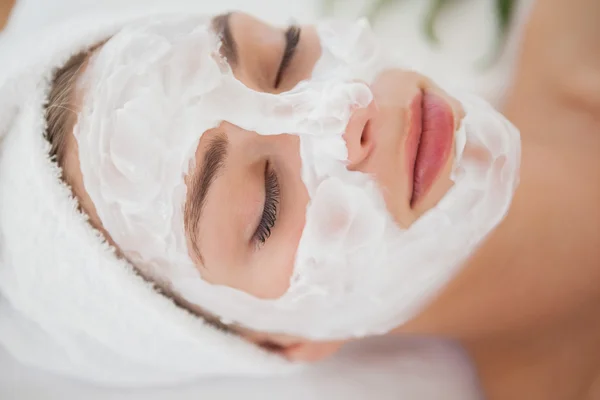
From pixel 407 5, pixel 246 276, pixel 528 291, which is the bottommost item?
pixel 528 291

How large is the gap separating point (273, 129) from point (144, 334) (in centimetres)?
32

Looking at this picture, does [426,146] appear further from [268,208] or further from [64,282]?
[64,282]

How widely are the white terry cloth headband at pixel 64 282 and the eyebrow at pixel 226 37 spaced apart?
0.54ft

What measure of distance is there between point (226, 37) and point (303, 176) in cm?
20

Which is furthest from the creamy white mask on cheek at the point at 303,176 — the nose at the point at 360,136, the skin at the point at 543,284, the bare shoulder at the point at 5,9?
the bare shoulder at the point at 5,9

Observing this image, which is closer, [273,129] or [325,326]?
[273,129]

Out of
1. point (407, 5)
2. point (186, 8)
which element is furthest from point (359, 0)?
point (186, 8)

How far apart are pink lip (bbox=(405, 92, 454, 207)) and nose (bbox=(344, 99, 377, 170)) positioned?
0.05 meters

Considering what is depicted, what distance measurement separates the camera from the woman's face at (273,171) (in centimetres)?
61

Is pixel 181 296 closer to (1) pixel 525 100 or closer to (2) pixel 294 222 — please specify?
(2) pixel 294 222

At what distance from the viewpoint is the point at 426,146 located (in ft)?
2.20

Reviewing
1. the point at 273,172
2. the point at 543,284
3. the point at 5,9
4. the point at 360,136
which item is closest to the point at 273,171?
the point at 273,172

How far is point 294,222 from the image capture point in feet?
2.10

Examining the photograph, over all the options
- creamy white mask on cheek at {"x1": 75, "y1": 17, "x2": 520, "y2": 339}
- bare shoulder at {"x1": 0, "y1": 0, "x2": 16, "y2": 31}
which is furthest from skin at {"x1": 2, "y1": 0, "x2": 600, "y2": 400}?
bare shoulder at {"x1": 0, "y1": 0, "x2": 16, "y2": 31}
